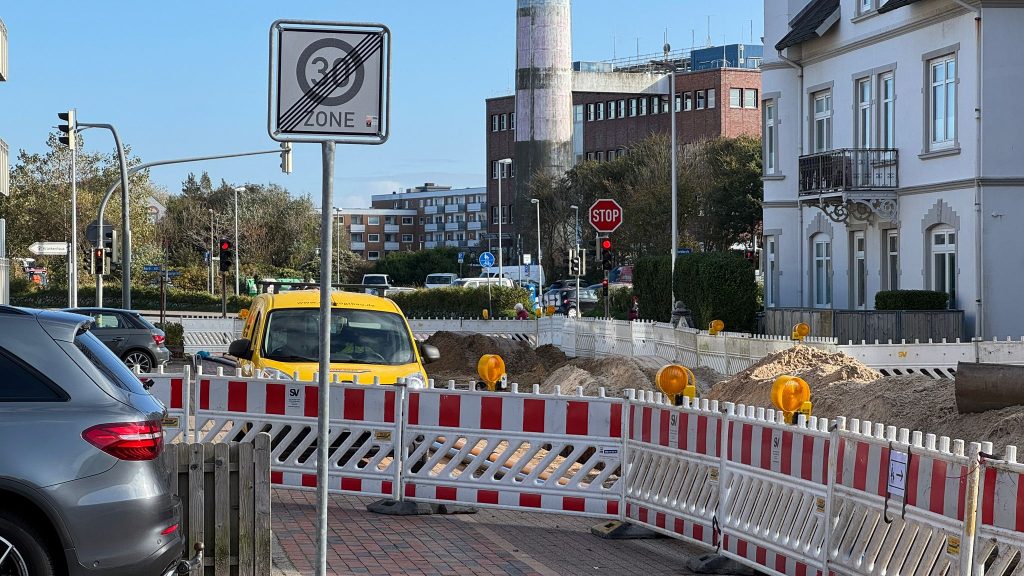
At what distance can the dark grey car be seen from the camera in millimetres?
6578

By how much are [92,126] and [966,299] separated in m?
23.3

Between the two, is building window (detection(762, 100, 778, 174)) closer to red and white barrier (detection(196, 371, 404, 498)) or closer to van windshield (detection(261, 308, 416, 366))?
van windshield (detection(261, 308, 416, 366))

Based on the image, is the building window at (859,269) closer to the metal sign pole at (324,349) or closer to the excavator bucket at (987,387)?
the excavator bucket at (987,387)

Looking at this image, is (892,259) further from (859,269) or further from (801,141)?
(801,141)

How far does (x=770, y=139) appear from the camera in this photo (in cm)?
4372

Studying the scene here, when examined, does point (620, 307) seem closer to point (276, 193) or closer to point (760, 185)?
point (760, 185)

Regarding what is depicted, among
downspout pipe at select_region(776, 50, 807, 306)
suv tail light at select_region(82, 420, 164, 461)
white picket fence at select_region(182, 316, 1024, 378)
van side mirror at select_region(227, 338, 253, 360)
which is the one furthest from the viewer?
downspout pipe at select_region(776, 50, 807, 306)

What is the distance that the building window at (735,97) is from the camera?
91562 mm

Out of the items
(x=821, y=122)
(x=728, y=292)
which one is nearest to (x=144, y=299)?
(x=728, y=292)

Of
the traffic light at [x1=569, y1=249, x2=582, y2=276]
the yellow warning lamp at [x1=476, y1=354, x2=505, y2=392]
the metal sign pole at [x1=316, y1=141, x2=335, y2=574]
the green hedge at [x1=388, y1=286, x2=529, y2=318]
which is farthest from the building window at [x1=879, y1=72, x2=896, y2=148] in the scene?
the metal sign pole at [x1=316, y1=141, x2=335, y2=574]

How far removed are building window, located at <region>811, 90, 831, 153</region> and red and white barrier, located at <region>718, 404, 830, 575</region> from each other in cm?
3092

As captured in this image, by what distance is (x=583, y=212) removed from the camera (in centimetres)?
8869

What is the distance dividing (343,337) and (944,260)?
72.7 ft

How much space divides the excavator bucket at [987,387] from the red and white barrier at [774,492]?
3882 millimetres
